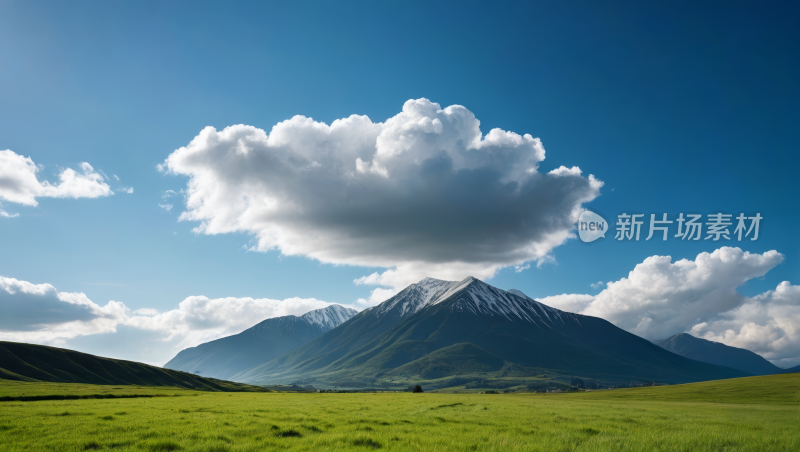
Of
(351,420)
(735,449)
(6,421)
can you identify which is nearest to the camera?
(735,449)

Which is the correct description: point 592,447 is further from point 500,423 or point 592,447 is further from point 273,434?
point 273,434

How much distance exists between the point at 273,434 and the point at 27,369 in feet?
808

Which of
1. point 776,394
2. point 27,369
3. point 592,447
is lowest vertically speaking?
point 27,369

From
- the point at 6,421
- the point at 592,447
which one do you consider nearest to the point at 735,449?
the point at 592,447

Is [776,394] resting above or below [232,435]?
below

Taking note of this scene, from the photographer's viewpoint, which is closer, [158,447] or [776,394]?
[158,447]

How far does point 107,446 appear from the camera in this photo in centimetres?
1683

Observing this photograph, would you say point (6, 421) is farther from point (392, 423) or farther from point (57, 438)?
point (392, 423)

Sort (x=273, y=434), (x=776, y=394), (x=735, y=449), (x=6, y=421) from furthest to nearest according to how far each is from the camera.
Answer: (x=776, y=394)
(x=6, y=421)
(x=273, y=434)
(x=735, y=449)

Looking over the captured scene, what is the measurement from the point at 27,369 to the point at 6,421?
758 ft

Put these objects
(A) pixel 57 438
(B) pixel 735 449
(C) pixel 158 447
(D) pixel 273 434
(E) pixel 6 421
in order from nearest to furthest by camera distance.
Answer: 1. (B) pixel 735 449
2. (C) pixel 158 447
3. (A) pixel 57 438
4. (D) pixel 273 434
5. (E) pixel 6 421

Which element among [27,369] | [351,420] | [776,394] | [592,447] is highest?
[592,447]

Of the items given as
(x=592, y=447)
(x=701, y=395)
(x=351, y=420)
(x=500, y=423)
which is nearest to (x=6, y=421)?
(x=351, y=420)

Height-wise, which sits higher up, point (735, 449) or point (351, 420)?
point (735, 449)
